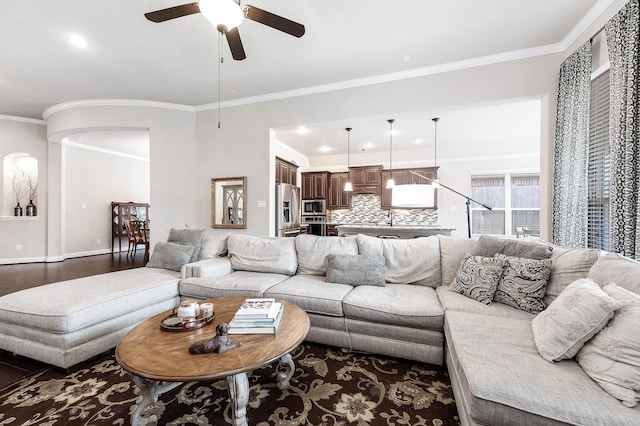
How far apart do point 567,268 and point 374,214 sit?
566 cm

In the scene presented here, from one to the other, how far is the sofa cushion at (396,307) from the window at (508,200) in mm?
5510

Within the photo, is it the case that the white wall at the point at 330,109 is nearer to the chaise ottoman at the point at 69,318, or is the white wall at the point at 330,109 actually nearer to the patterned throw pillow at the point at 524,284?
the patterned throw pillow at the point at 524,284

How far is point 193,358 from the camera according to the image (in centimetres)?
127

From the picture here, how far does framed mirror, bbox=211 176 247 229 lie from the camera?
4.54 meters

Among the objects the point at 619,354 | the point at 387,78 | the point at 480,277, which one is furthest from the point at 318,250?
the point at 387,78

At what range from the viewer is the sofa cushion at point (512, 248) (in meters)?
2.12

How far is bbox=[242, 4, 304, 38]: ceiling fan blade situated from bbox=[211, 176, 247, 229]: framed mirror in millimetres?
2777

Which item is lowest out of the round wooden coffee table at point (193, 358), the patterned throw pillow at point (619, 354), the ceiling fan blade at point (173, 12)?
the round wooden coffee table at point (193, 358)

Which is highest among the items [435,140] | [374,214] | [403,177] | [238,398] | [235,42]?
[435,140]

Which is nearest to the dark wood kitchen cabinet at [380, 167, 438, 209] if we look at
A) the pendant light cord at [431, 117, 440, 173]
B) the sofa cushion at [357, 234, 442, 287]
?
the pendant light cord at [431, 117, 440, 173]

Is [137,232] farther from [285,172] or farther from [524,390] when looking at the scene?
[524,390]

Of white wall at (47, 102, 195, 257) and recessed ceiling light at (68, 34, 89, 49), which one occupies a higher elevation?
recessed ceiling light at (68, 34, 89, 49)

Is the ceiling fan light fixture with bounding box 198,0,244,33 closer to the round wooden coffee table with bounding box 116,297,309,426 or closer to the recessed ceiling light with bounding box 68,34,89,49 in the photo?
the round wooden coffee table with bounding box 116,297,309,426

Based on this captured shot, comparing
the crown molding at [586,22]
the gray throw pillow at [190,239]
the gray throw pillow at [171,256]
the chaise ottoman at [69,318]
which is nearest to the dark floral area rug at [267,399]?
the chaise ottoman at [69,318]
